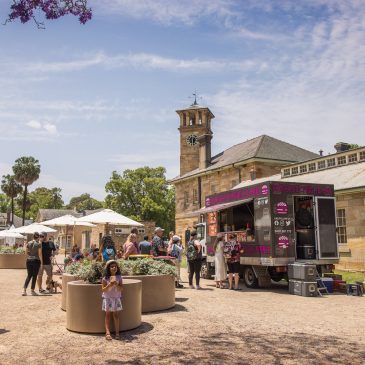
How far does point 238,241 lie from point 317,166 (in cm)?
1352

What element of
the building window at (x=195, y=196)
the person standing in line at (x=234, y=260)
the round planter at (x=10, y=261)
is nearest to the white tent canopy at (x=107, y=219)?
the person standing in line at (x=234, y=260)

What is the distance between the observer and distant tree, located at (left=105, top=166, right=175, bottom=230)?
197 ft

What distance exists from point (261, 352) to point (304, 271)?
635 centimetres

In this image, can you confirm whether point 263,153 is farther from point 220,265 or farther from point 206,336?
point 206,336

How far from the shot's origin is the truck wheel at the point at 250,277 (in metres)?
14.0

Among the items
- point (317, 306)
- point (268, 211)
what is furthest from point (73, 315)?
point (268, 211)

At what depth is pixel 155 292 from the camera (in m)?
9.10

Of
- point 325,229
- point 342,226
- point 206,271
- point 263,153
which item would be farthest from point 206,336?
point 263,153

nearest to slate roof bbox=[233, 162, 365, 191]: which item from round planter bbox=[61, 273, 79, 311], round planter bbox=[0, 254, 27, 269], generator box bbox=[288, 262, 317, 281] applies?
generator box bbox=[288, 262, 317, 281]

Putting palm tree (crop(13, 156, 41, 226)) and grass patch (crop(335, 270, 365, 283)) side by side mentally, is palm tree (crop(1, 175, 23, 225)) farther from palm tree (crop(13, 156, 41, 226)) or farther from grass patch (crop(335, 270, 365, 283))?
grass patch (crop(335, 270, 365, 283))

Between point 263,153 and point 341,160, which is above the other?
point 263,153

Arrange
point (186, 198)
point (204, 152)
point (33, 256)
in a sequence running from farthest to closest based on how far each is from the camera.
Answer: point (186, 198), point (204, 152), point (33, 256)

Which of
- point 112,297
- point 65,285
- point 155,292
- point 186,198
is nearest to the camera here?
point 112,297

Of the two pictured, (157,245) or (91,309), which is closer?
(91,309)
